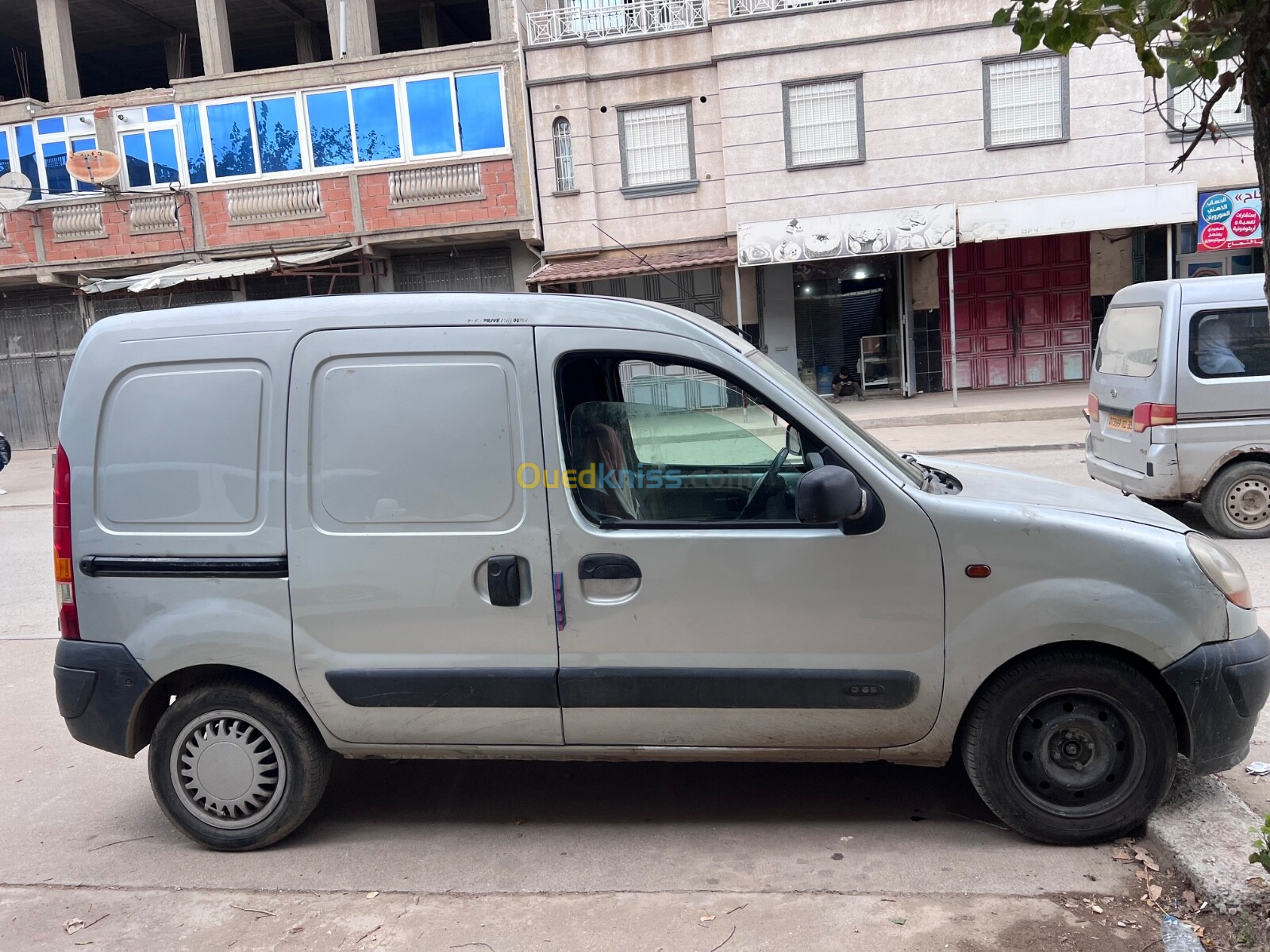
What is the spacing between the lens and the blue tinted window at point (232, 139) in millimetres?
20516

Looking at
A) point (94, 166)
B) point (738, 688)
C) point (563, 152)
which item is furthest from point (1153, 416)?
point (94, 166)

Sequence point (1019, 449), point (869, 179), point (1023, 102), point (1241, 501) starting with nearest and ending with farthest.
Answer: point (1241, 501) < point (1019, 449) < point (1023, 102) < point (869, 179)

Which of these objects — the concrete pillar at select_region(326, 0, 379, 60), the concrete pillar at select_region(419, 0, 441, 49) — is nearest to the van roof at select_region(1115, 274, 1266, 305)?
the concrete pillar at select_region(326, 0, 379, 60)

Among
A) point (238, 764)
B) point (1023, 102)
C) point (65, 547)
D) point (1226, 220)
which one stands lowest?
point (238, 764)

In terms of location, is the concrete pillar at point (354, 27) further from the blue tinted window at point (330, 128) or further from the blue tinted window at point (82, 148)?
the blue tinted window at point (82, 148)

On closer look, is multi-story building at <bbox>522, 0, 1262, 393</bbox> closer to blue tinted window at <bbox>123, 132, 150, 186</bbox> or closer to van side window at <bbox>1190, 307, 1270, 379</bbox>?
blue tinted window at <bbox>123, 132, 150, 186</bbox>

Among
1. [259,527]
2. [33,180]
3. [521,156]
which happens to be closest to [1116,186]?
[521,156]

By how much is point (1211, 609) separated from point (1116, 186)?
17695 mm

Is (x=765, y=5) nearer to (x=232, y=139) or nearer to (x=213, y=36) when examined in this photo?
(x=232, y=139)

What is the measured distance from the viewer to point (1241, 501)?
7965 mm

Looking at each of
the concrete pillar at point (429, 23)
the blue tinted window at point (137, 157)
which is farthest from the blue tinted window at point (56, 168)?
the concrete pillar at point (429, 23)

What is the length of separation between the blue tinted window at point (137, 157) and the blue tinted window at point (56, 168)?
1.45 m

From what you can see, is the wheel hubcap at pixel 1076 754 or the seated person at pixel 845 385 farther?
the seated person at pixel 845 385

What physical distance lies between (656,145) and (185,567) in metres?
17.8
